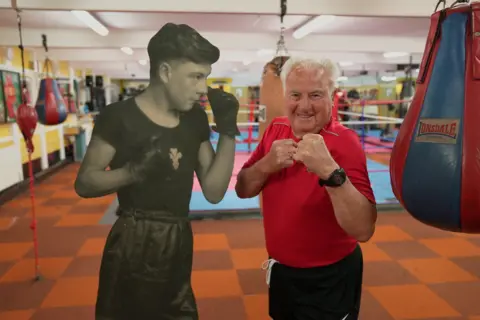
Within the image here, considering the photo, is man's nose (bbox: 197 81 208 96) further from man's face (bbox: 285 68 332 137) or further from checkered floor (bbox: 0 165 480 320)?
checkered floor (bbox: 0 165 480 320)

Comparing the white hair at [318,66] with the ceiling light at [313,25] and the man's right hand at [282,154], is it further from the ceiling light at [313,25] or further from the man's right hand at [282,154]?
the ceiling light at [313,25]

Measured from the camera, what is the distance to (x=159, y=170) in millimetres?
1215

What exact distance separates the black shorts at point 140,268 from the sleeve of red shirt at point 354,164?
65cm

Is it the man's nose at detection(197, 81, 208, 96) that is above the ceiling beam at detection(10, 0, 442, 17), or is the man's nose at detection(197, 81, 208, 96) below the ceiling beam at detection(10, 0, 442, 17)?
below

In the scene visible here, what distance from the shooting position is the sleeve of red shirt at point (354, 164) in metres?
1.48

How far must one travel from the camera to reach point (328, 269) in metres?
1.61

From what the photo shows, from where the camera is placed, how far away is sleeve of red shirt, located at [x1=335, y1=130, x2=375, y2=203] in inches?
58.2

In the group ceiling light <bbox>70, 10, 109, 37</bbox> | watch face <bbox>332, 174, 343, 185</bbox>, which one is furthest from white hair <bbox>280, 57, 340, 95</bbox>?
ceiling light <bbox>70, 10, 109, 37</bbox>

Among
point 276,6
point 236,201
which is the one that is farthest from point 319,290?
point 236,201

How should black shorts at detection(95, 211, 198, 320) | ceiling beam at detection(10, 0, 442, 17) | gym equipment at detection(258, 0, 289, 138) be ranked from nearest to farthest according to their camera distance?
black shorts at detection(95, 211, 198, 320) < gym equipment at detection(258, 0, 289, 138) < ceiling beam at detection(10, 0, 442, 17)

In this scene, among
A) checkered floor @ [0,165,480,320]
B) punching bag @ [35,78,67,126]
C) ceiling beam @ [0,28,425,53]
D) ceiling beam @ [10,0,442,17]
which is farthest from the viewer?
ceiling beam @ [0,28,425,53]

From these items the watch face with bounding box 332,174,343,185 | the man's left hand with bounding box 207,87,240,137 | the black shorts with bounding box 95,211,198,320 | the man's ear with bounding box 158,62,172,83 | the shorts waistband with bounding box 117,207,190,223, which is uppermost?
the man's ear with bounding box 158,62,172,83

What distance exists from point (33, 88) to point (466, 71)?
8294 millimetres

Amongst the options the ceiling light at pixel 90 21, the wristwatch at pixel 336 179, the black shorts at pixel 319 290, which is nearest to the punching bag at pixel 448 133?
the wristwatch at pixel 336 179
